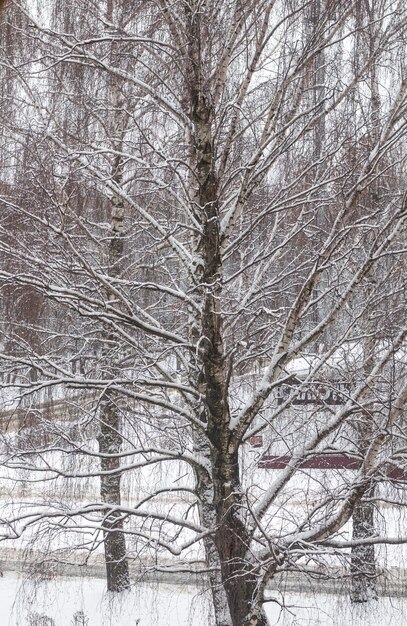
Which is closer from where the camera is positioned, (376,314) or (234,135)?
(234,135)

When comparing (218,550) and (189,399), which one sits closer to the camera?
(218,550)

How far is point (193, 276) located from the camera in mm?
5156

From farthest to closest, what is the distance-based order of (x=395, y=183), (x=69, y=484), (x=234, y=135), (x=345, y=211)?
(x=69, y=484) < (x=395, y=183) < (x=234, y=135) < (x=345, y=211)

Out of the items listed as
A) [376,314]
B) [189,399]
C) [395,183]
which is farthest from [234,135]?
[395,183]

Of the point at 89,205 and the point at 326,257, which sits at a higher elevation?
the point at 89,205

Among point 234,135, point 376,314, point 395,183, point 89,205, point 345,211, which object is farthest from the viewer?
point 89,205

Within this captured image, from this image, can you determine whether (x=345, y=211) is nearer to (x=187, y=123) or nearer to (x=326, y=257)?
(x=326, y=257)

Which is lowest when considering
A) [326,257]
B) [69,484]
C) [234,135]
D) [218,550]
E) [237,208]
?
[218,550]

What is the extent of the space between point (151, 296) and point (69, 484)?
2.69 m

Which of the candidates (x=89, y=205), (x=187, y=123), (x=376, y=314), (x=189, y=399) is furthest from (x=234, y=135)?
(x=89, y=205)

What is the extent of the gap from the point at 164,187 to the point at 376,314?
2.80m

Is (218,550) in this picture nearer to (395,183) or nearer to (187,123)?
(187,123)

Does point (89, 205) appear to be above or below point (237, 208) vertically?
above

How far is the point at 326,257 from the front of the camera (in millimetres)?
4617
